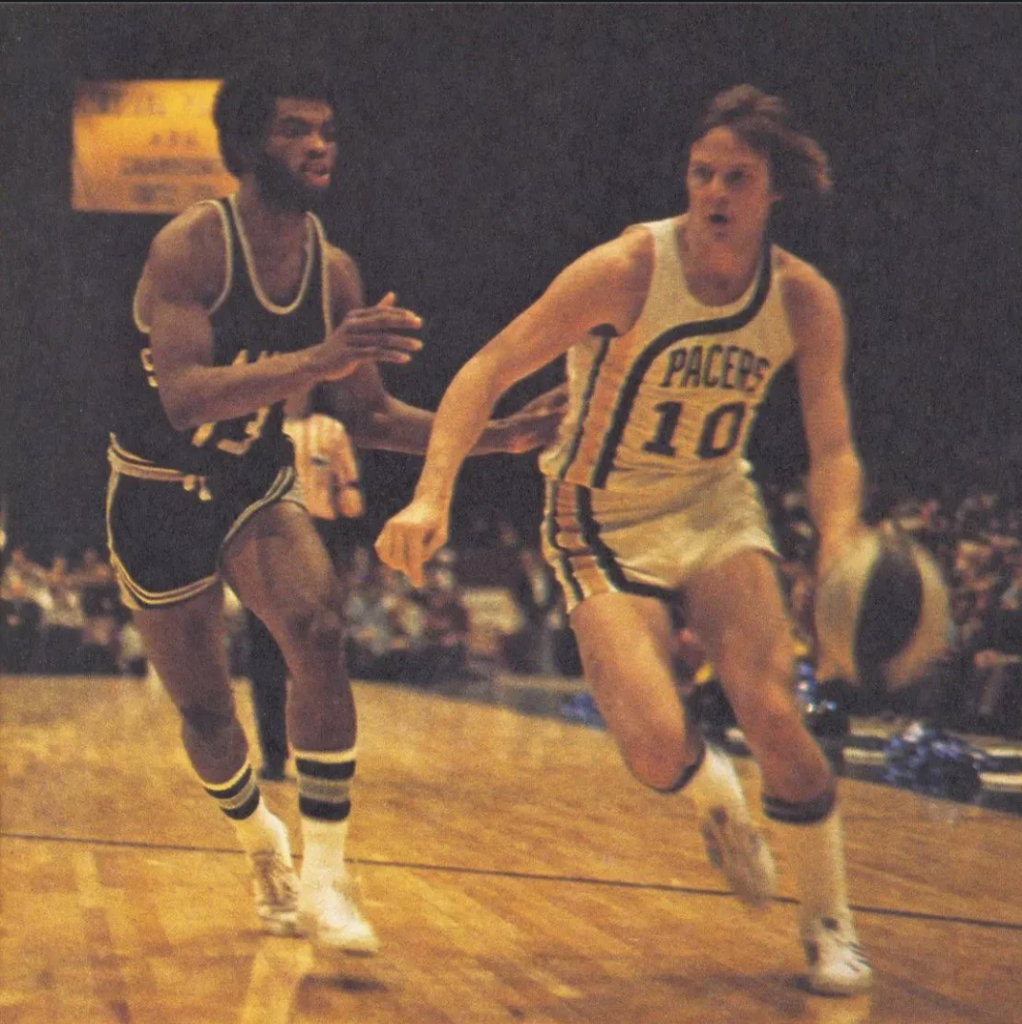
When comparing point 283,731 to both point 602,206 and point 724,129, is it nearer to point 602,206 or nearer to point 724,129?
point 602,206

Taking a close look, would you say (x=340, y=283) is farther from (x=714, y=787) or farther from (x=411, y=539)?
(x=714, y=787)

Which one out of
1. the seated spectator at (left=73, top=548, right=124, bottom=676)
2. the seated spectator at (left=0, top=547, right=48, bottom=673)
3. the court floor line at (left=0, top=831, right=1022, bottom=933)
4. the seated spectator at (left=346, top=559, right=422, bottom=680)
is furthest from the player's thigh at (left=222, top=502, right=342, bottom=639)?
the seated spectator at (left=0, top=547, right=48, bottom=673)

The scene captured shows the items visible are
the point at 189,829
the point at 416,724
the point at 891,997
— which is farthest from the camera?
the point at 416,724

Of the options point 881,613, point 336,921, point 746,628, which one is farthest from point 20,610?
point 881,613

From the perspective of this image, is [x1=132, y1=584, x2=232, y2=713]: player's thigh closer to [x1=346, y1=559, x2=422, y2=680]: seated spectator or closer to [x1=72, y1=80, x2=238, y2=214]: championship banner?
[x1=72, y1=80, x2=238, y2=214]: championship banner

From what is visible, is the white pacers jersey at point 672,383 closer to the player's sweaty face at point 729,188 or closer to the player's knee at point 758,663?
the player's sweaty face at point 729,188

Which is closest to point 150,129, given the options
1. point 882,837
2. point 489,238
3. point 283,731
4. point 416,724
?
point 489,238

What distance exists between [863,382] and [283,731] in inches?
152

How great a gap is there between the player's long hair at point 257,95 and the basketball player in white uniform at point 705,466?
749 mm

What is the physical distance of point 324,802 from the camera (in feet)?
9.97

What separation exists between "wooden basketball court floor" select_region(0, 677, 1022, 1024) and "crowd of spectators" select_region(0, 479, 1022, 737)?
727 mm

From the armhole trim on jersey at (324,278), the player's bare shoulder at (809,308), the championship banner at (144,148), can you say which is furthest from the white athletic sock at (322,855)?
the championship banner at (144,148)

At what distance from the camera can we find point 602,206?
6.29 meters

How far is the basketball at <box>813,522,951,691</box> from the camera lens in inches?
107
